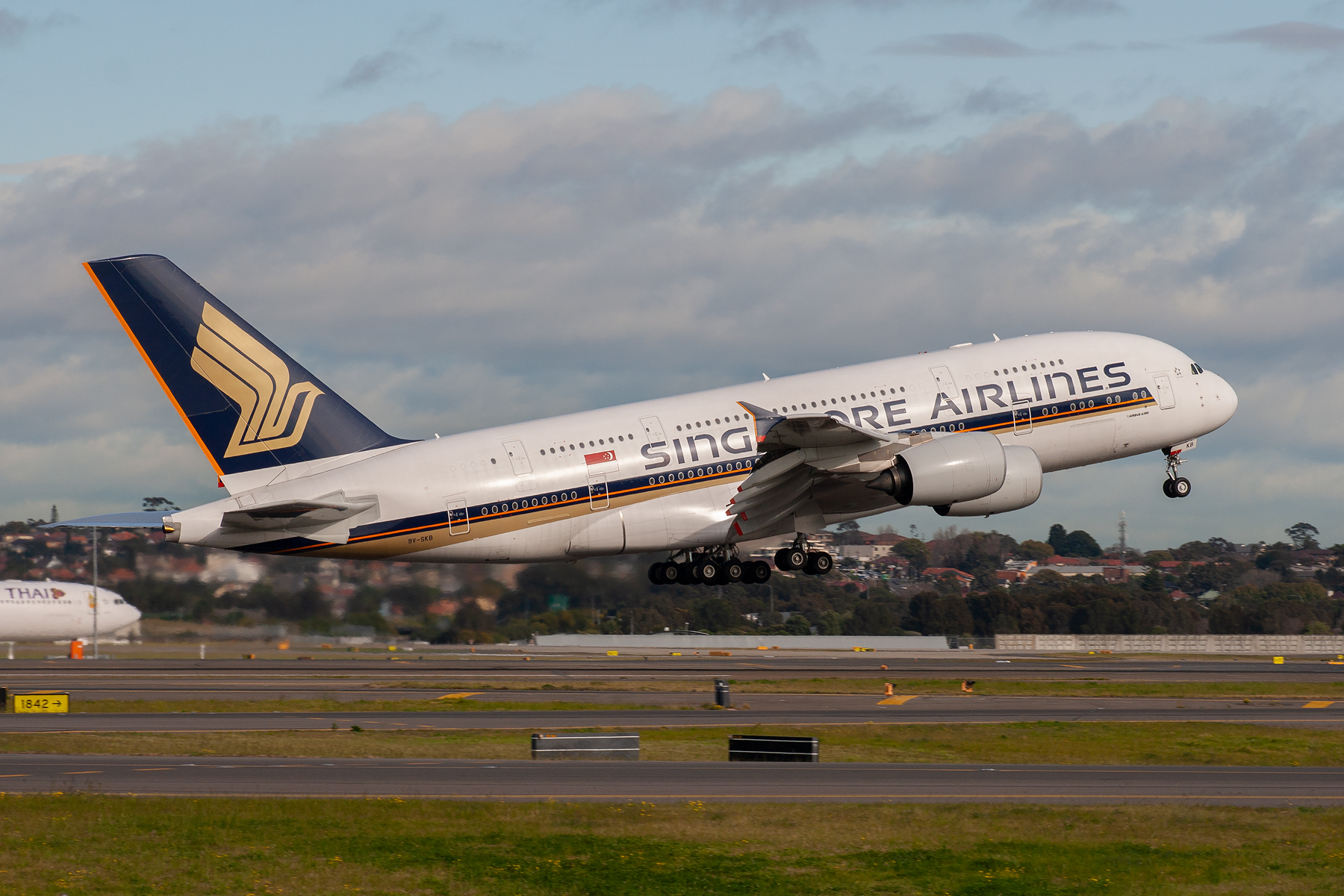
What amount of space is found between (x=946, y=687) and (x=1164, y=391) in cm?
1458

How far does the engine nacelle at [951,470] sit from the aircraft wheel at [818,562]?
4915 millimetres

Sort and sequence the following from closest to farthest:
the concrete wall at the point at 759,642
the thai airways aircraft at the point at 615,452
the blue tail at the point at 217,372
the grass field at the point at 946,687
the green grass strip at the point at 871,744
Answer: the green grass strip at the point at 871,744
the thai airways aircraft at the point at 615,452
the blue tail at the point at 217,372
the grass field at the point at 946,687
the concrete wall at the point at 759,642

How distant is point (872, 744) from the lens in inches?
1421

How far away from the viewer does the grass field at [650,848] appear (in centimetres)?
1975

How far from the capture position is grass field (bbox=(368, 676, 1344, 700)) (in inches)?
2088

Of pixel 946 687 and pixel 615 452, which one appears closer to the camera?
pixel 615 452

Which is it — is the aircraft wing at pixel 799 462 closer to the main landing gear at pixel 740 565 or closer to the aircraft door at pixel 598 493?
the main landing gear at pixel 740 565

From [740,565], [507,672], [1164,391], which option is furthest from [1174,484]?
[507,672]

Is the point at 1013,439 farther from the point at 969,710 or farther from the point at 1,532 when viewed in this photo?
the point at 1,532

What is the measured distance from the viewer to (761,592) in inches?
4070

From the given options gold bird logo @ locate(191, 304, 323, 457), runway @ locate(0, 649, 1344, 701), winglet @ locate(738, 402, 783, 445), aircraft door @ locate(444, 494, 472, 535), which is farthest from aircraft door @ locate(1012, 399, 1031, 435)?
gold bird logo @ locate(191, 304, 323, 457)

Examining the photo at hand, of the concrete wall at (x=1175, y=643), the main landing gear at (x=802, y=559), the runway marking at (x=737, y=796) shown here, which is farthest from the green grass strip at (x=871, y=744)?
the concrete wall at (x=1175, y=643)

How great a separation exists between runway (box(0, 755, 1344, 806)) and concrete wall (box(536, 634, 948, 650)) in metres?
47.9

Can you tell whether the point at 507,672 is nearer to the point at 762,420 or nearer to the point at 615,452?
the point at 615,452
